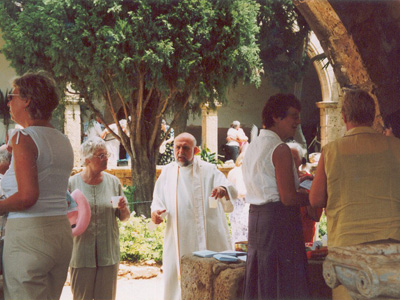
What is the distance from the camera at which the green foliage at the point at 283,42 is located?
674 inches

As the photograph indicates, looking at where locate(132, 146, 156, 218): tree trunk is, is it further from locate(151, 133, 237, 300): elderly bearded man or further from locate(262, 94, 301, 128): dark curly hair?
locate(262, 94, 301, 128): dark curly hair

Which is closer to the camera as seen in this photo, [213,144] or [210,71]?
[210,71]

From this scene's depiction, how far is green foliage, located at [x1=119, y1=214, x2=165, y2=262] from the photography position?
9.14m

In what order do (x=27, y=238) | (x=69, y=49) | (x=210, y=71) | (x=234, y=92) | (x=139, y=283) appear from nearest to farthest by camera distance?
(x=27, y=238)
(x=139, y=283)
(x=69, y=49)
(x=210, y=71)
(x=234, y=92)

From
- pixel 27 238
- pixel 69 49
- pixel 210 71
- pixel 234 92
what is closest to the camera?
pixel 27 238

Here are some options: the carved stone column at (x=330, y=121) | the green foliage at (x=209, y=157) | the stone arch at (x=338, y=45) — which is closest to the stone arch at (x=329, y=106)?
the carved stone column at (x=330, y=121)

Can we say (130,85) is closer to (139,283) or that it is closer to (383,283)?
(139,283)

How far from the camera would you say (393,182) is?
3.44 meters

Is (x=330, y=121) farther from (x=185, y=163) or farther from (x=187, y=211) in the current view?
(x=187, y=211)

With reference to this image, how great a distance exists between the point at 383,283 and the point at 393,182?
71 centimetres

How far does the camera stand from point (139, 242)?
945 cm

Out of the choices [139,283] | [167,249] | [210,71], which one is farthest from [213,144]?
[167,249]

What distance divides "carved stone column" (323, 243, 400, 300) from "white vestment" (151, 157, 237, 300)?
2591 mm

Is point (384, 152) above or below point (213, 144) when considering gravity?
below
